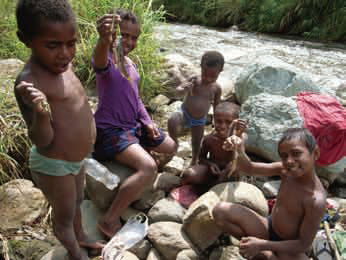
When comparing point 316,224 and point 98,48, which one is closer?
point 316,224

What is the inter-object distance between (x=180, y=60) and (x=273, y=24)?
582cm

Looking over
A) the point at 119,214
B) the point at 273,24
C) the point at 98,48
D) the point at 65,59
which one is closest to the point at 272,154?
the point at 119,214

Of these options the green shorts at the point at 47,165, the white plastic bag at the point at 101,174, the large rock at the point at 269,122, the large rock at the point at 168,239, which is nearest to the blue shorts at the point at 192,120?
the large rock at the point at 269,122

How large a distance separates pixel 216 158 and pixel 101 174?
108cm

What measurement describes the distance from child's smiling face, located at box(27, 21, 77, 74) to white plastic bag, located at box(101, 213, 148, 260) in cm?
126

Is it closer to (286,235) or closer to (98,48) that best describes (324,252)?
(286,235)

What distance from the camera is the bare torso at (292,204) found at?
224 centimetres

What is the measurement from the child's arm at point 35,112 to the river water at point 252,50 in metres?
3.90

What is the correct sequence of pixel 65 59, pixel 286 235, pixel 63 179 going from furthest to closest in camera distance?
pixel 286 235 → pixel 63 179 → pixel 65 59

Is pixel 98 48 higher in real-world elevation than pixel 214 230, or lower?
higher

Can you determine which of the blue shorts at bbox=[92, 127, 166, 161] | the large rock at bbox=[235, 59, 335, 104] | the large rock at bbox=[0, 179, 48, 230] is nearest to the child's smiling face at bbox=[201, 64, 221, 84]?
the blue shorts at bbox=[92, 127, 166, 161]

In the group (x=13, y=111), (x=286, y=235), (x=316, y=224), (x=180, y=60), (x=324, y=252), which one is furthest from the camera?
(x=180, y=60)

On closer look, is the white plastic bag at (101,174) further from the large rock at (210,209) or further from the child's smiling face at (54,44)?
the child's smiling face at (54,44)

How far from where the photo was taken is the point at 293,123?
139 inches
